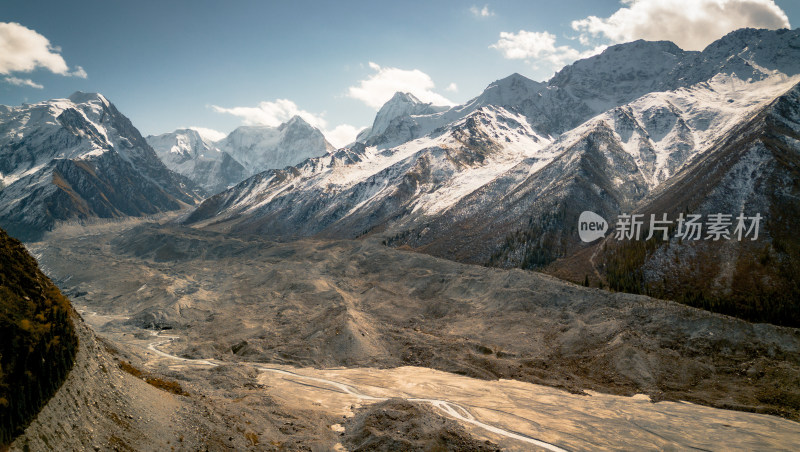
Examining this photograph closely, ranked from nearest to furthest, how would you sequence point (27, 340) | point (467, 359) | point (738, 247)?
1. point (27, 340)
2. point (467, 359)
3. point (738, 247)

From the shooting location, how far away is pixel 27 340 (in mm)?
17281

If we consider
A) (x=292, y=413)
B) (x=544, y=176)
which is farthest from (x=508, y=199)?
(x=292, y=413)

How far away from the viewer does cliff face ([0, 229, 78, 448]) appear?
15930 millimetres

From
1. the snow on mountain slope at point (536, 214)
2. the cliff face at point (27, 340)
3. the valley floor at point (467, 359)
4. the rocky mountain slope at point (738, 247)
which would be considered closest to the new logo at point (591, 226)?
the snow on mountain slope at point (536, 214)

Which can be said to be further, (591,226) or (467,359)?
(591,226)

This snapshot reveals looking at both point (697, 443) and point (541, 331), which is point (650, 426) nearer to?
point (697, 443)

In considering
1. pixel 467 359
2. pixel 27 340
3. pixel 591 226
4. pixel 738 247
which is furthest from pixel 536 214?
pixel 27 340

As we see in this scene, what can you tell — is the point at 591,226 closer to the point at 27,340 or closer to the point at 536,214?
the point at 536,214

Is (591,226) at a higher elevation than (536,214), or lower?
lower

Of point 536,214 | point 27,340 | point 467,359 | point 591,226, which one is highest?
point 536,214

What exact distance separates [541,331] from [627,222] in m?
80.0

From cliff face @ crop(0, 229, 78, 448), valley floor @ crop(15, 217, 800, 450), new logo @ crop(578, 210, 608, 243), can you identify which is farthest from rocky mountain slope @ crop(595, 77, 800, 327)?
cliff face @ crop(0, 229, 78, 448)

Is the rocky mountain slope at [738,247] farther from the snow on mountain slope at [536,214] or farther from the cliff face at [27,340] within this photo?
the cliff face at [27,340]

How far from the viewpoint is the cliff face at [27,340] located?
15930 millimetres
